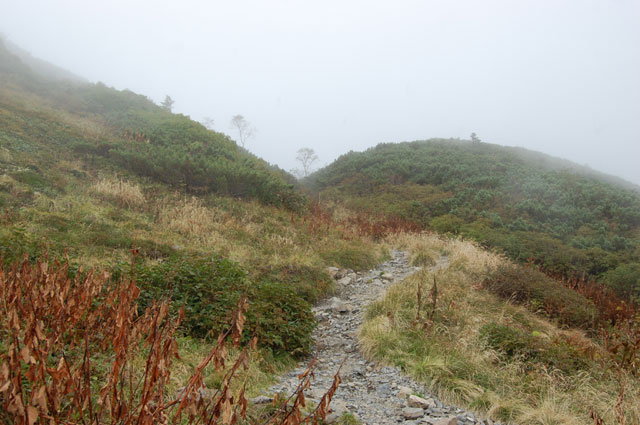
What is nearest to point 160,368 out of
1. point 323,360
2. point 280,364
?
point 280,364

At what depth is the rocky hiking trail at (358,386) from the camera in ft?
11.3

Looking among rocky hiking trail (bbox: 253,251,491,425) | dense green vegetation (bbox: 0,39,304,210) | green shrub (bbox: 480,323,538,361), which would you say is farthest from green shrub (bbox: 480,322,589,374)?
dense green vegetation (bbox: 0,39,304,210)

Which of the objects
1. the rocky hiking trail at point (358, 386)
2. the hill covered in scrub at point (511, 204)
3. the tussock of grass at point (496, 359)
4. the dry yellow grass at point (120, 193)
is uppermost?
the hill covered in scrub at point (511, 204)

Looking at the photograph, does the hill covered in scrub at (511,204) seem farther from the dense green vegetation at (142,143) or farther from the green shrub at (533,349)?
the dense green vegetation at (142,143)

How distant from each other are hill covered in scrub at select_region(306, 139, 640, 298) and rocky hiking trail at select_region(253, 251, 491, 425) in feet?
24.0

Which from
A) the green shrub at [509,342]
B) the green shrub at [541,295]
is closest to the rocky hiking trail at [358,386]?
the green shrub at [509,342]

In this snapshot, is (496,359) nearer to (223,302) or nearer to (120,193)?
(223,302)

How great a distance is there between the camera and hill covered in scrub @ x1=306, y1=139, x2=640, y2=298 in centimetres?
1121

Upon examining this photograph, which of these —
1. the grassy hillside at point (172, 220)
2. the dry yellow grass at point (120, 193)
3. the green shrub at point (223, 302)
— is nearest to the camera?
the green shrub at point (223, 302)

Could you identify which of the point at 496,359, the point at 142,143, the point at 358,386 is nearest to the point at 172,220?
the point at 358,386

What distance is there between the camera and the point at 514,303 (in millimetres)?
7324

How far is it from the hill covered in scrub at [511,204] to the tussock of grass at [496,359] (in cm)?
534

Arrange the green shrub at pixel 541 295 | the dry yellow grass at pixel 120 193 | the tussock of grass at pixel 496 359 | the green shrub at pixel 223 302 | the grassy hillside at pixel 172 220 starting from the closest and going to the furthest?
the tussock of grass at pixel 496 359 → the green shrub at pixel 223 302 → the grassy hillside at pixel 172 220 → the green shrub at pixel 541 295 → the dry yellow grass at pixel 120 193

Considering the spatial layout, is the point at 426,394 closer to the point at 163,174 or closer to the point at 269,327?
the point at 269,327
